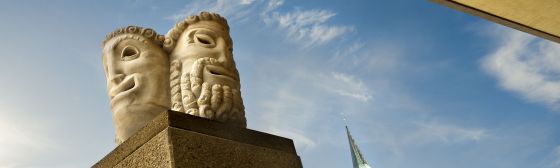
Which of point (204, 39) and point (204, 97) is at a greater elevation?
point (204, 39)

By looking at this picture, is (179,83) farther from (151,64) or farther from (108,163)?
(108,163)

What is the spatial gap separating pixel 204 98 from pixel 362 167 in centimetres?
6500

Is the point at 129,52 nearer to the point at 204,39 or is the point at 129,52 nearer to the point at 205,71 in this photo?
the point at 204,39

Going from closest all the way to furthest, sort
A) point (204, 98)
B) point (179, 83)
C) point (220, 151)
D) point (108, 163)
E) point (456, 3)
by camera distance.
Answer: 1. point (220, 151)
2. point (108, 163)
3. point (204, 98)
4. point (179, 83)
5. point (456, 3)

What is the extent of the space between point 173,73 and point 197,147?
1.26 meters

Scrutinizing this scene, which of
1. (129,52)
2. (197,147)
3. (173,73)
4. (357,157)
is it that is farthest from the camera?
(357,157)

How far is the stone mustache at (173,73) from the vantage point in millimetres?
2875

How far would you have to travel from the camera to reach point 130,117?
289cm

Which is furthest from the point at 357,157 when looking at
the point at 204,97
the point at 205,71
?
the point at 204,97

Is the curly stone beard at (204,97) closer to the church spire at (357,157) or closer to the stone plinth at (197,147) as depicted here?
the stone plinth at (197,147)

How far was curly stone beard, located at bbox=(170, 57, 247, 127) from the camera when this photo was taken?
9.22ft

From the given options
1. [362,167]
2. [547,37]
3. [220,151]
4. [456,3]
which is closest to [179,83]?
[220,151]

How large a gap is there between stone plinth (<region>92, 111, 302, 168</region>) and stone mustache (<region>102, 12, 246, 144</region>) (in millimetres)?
552

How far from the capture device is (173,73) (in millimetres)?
3150
